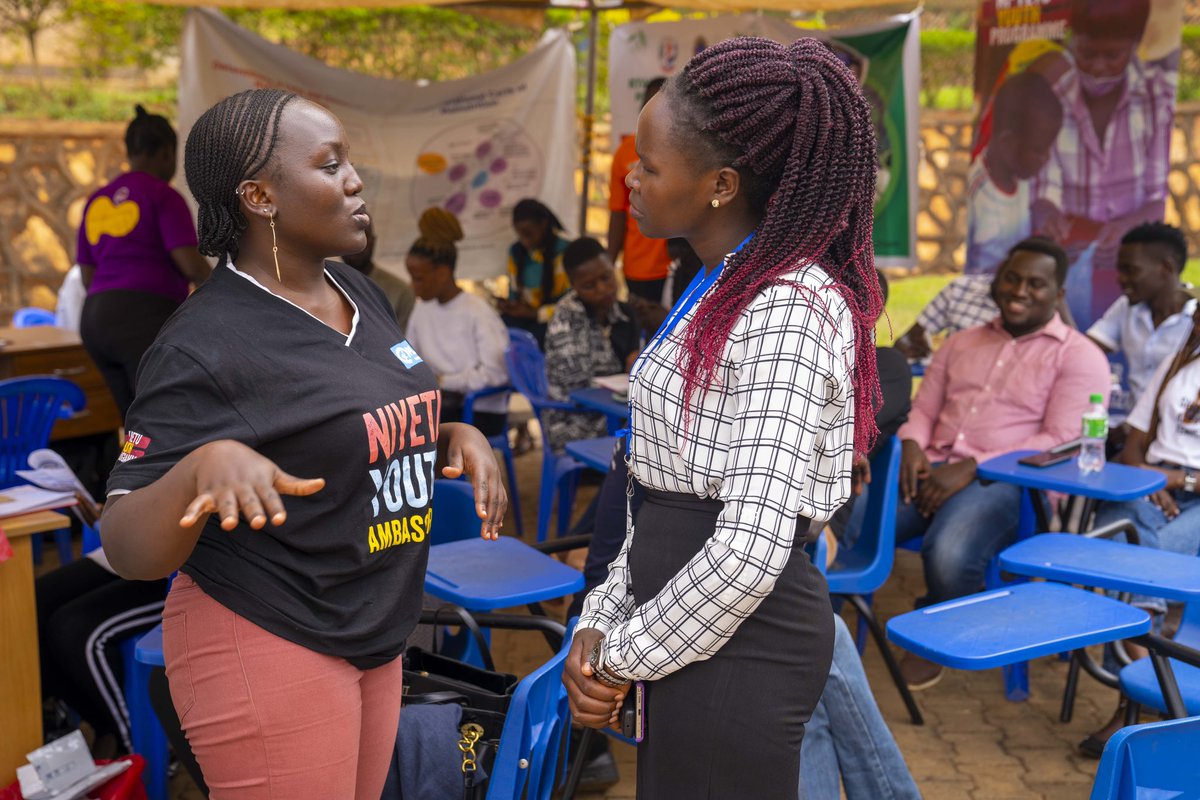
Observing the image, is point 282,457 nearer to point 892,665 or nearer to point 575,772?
point 575,772

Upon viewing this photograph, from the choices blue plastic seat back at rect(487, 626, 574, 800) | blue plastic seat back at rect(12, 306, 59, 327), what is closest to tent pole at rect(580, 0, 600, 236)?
blue plastic seat back at rect(12, 306, 59, 327)

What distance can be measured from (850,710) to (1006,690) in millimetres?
1884

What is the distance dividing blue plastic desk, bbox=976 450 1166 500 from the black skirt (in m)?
2.32

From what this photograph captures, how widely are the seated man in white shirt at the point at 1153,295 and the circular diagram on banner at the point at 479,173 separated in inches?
170

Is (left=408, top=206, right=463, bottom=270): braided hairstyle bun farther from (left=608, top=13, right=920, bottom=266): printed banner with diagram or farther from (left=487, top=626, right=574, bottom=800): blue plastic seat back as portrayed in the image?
(left=487, top=626, right=574, bottom=800): blue plastic seat back

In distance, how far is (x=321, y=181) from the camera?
176 cm

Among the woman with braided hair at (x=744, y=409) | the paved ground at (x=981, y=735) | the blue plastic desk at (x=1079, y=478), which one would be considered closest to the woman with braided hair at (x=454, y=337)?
the paved ground at (x=981, y=735)

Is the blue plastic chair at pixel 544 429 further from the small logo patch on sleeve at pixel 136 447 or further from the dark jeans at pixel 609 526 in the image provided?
the small logo patch on sleeve at pixel 136 447

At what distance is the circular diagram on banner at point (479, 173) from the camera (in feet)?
26.6

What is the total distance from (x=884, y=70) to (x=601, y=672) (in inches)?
252

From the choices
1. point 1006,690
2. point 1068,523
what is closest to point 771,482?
point 1006,690

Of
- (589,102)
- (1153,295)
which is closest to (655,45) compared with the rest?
(589,102)

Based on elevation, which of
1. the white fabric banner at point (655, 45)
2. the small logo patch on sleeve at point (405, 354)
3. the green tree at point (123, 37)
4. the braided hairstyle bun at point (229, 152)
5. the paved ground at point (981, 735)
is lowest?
the paved ground at point (981, 735)

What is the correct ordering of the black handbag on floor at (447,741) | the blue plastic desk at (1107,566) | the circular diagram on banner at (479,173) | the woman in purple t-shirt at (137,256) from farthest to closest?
the circular diagram on banner at (479,173)
the woman in purple t-shirt at (137,256)
the blue plastic desk at (1107,566)
the black handbag on floor at (447,741)
